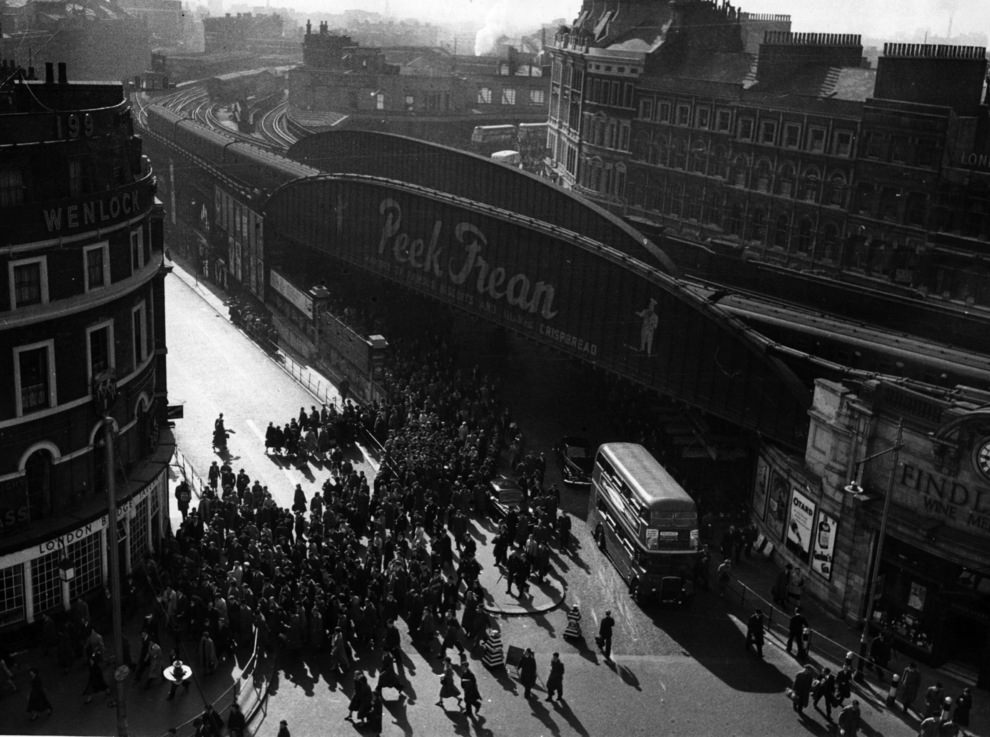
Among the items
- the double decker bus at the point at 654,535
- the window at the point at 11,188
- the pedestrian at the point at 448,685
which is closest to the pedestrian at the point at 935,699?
the double decker bus at the point at 654,535

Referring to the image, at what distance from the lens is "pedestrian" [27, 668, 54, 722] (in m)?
25.8

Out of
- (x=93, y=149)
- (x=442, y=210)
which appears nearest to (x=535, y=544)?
(x=93, y=149)

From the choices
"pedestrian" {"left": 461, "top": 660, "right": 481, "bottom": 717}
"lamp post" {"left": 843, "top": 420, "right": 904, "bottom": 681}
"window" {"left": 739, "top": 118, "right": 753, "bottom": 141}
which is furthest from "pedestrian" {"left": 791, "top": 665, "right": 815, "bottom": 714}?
"window" {"left": 739, "top": 118, "right": 753, "bottom": 141}

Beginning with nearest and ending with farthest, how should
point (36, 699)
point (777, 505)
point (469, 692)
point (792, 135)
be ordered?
point (36, 699) → point (469, 692) → point (777, 505) → point (792, 135)

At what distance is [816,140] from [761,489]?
3051cm

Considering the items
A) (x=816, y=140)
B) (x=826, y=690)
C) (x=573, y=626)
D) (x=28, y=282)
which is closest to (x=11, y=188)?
(x=28, y=282)

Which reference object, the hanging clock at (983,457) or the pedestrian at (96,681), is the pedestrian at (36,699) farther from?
the hanging clock at (983,457)

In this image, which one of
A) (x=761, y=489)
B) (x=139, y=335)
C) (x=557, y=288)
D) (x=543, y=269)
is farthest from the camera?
(x=543, y=269)

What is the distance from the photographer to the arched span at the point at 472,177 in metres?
49.8

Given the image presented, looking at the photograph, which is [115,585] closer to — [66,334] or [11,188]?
[66,334]

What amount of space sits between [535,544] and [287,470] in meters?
12.7

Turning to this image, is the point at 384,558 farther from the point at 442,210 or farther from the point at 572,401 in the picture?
the point at 442,210

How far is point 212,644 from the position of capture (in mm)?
28094

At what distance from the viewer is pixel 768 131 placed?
6469cm
